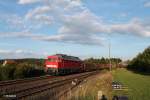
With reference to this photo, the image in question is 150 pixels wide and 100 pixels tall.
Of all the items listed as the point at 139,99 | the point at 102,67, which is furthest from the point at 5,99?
the point at 102,67

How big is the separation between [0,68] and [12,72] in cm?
245

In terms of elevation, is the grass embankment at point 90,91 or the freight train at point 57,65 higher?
the freight train at point 57,65

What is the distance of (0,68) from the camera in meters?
37.0

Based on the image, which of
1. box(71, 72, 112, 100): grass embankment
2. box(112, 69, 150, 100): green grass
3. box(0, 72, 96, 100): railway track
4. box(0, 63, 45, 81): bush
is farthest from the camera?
box(0, 63, 45, 81): bush

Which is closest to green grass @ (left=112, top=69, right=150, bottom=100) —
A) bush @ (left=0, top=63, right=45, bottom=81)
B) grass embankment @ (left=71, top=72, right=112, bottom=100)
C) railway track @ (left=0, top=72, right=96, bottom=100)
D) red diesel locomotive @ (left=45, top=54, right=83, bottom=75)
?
grass embankment @ (left=71, top=72, right=112, bottom=100)

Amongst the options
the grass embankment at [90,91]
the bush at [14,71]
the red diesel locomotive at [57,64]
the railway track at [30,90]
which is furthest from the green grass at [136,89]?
the bush at [14,71]

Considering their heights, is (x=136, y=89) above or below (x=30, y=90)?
below

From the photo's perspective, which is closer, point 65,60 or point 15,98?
point 15,98

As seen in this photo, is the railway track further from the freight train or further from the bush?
the freight train

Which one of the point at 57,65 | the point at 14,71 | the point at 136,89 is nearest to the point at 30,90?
the point at 136,89

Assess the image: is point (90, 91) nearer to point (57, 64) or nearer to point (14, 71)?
point (14, 71)

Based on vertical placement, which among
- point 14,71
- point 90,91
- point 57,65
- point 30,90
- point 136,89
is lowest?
point 136,89

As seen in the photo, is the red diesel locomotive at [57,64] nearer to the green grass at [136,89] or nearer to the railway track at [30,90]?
the green grass at [136,89]

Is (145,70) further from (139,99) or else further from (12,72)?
(139,99)
